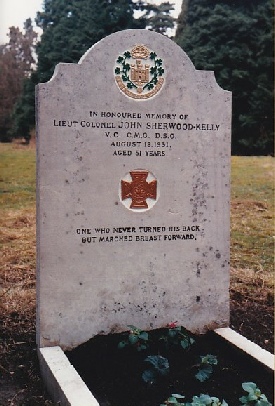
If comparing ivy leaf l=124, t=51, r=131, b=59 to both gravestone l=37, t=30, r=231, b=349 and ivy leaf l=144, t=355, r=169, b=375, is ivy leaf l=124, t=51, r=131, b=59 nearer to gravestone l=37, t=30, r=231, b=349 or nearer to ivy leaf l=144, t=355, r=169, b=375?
gravestone l=37, t=30, r=231, b=349

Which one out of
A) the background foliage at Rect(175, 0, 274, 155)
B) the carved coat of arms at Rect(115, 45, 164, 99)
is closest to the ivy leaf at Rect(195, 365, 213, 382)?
the carved coat of arms at Rect(115, 45, 164, 99)

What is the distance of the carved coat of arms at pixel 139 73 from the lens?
3.68 meters

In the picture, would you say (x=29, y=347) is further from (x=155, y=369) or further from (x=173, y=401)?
(x=173, y=401)

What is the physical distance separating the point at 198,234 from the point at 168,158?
1.97 feet

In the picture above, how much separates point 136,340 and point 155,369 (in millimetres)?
299

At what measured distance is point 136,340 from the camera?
3.46 m

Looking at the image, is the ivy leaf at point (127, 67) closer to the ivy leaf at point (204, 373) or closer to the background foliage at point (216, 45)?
the ivy leaf at point (204, 373)

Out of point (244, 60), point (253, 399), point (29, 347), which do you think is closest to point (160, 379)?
point (253, 399)

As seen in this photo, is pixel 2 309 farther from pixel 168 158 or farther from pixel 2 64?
pixel 2 64

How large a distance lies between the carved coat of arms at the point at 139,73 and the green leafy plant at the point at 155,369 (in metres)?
1.74

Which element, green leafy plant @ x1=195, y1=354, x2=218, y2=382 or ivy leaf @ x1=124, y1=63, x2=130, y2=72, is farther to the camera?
ivy leaf @ x1=124, y1=63, x2=130, y2=72

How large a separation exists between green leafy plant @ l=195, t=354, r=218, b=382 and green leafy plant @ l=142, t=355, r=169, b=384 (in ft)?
0.64

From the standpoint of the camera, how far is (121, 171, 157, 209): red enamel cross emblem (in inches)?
147

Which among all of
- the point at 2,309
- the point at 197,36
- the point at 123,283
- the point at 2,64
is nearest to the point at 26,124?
the point at 2,64
